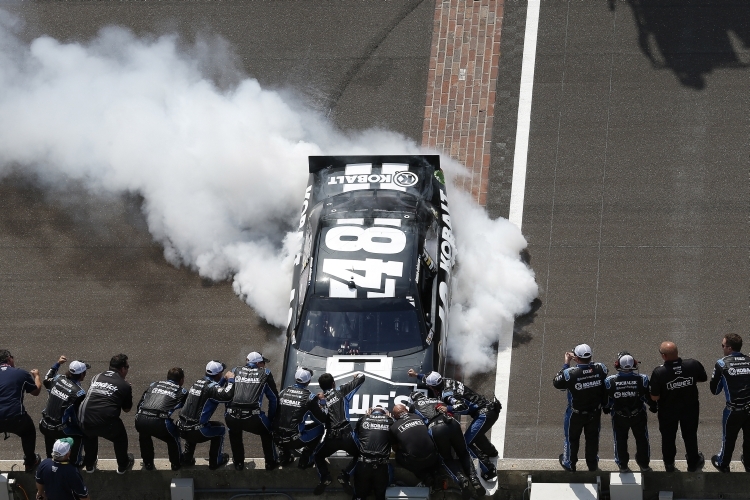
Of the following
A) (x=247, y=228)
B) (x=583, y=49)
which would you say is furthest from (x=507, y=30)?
(x=247, y=228)

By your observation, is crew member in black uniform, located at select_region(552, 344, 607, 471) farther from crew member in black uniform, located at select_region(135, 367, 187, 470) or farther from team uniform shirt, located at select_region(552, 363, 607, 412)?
crew member in black uniform, located at select_region(135, 367, 187, 470)

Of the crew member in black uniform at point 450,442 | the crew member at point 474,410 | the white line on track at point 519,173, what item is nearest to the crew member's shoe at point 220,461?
the crew member in black uniform at point 450,442

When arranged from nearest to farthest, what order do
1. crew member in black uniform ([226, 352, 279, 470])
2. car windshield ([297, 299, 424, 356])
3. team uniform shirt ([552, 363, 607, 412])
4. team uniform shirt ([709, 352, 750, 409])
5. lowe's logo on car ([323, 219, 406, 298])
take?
team uniform shirt ([709, 352, 750, 409]), team uniform shirt ([552, 363, 607, 412]), crew member in black uniform ([226, 352, 279, 470]), car windshield ([297, 299, 424, 356]), lowe's logo on car ([323, 219, 406, 298])

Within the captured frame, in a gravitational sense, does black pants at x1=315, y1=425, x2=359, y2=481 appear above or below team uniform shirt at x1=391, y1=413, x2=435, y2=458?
below

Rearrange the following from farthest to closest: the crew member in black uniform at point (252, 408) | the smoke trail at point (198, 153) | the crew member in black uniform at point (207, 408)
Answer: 1. the smoke trail at point (198, 153)
2. the crew member in black uniform at point (207, 408)
3. the crew member in black uniform at point (252, 408)

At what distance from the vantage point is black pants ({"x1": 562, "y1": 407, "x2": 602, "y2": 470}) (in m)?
11.9

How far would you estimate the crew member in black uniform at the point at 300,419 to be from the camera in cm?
1187

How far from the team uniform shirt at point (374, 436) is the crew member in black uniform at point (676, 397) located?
8.35ft

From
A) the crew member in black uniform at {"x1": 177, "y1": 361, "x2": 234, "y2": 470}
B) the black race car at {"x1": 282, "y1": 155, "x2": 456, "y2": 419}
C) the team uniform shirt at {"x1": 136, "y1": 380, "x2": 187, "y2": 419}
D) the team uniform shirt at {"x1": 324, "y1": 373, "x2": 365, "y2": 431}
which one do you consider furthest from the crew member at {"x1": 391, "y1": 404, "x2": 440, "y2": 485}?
the team uniform shirt at {"x1": 136, "y1": 380, "x2": 187, "y2": 419}

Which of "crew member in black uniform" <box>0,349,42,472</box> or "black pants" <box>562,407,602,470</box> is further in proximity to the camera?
"crew member in black uniform" <box>0,349,42,472</box>

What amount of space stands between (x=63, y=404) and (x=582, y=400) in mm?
5049

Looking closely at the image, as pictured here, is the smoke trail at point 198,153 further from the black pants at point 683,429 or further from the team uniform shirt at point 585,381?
the black pants at point 683,429

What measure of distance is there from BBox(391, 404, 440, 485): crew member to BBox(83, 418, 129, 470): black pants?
271cm

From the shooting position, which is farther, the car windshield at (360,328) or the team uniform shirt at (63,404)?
the car windshield at (360,328)
